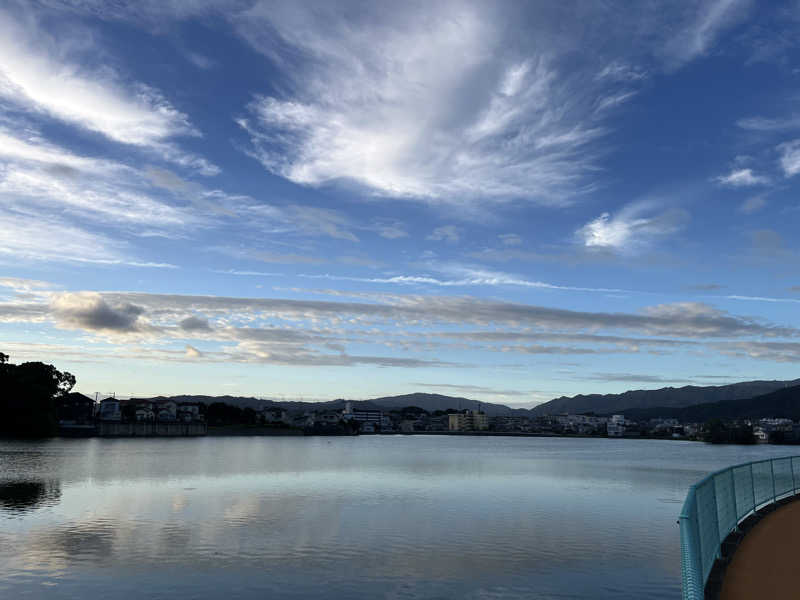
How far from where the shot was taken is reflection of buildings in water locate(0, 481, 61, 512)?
1547 inches

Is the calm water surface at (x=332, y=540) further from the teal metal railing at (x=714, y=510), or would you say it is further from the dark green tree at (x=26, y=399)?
the dark green tree at (x=26, y=399)

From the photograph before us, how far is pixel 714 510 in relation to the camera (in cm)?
1462

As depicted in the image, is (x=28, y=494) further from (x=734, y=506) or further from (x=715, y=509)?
(x=715, y=509)

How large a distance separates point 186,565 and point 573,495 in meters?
33.8

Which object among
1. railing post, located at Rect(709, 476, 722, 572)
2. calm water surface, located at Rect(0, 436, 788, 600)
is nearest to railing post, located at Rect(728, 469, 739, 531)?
railing post, located at Rect(709, 476, 722, 572)

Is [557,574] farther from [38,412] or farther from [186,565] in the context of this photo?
[38,412]

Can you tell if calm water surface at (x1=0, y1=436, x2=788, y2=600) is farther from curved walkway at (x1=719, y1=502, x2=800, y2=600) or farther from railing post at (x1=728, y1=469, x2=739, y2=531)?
curved walkway at (x1=719, y1=502, x2=800, y2=600)

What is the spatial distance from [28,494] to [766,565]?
46.8m

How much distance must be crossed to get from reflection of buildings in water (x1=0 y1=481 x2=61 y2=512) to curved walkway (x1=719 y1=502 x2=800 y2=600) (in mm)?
38012

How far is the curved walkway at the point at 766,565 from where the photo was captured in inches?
468

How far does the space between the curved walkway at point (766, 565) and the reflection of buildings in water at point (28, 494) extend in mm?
38012

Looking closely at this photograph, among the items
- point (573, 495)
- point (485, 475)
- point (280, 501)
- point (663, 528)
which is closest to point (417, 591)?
point (663, 528)

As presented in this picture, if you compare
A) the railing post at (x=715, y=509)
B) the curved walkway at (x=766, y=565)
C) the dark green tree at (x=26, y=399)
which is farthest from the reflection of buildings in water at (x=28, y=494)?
the dark green tree at (x=26, y=399)

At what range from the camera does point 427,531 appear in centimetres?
3219
